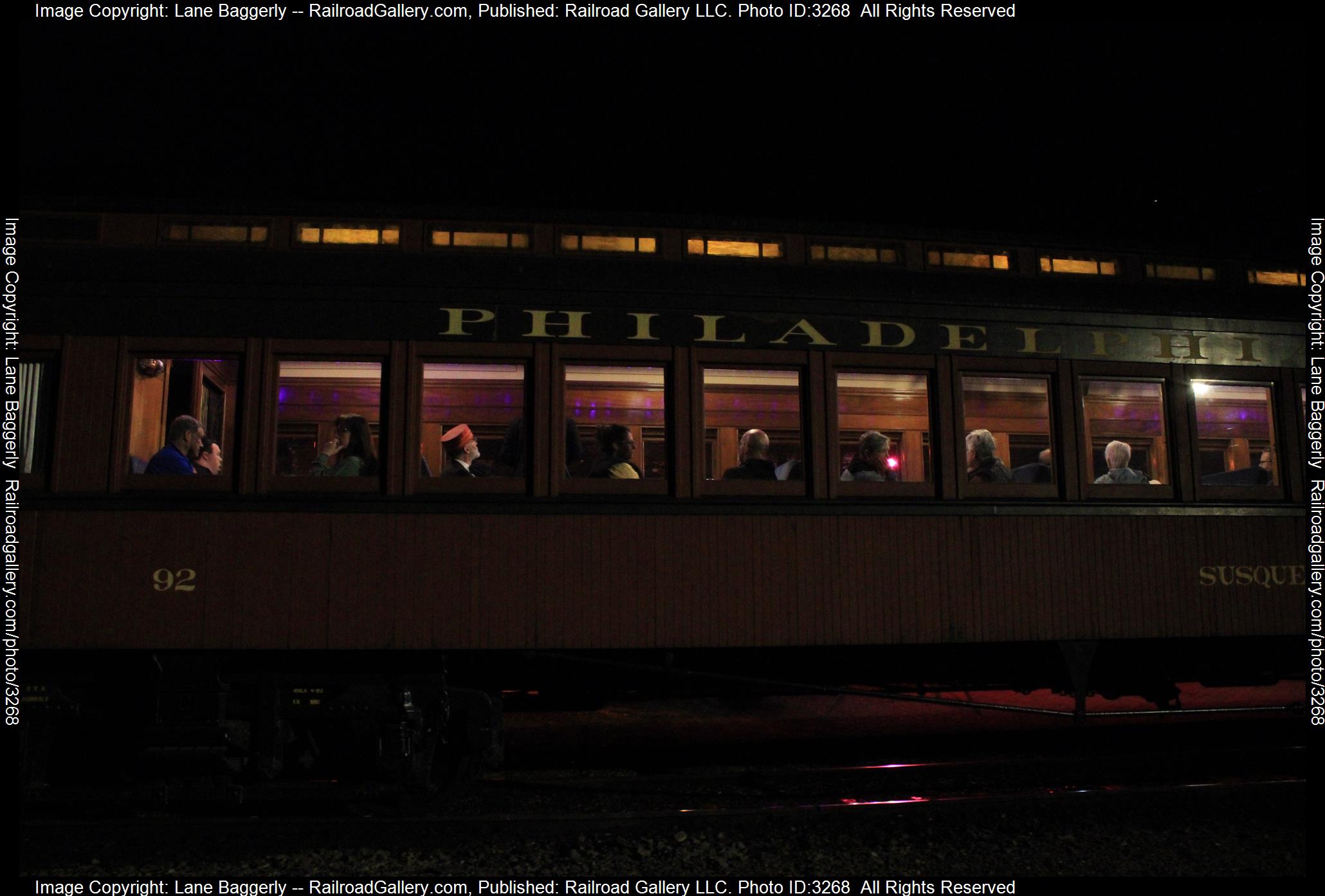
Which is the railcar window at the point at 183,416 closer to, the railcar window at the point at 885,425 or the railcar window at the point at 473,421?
the railcar window at the point at 473,421

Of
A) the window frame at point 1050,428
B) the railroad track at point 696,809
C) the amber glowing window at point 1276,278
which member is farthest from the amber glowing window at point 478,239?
the amber glowing window at point 1276,278

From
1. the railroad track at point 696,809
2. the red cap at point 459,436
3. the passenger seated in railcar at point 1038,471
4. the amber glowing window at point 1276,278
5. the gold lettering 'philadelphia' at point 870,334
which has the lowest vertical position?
the railroad track at point 696,809

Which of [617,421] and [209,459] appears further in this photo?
[617,421]

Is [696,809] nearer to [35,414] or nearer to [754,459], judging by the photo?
[754,459]

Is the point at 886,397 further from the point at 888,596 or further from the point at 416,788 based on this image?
the point at 416,788

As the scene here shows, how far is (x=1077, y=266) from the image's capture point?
5.57 m

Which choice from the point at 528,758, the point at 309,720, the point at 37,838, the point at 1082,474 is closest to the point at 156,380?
the point at 309,720

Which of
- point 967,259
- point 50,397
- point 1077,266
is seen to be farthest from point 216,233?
point 1077,266

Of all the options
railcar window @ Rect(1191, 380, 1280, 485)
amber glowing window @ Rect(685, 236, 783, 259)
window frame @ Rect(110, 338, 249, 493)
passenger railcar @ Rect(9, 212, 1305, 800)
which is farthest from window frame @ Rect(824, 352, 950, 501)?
window frame @ Rect(110, 338, 249, 493)

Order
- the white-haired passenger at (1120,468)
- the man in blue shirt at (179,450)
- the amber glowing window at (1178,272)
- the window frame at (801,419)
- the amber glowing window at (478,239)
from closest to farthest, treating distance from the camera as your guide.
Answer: the man in blue shirt at (179,450)
the window frame at (801,419)
the amber glowing window at (478,239)
the white-haired passenger at (1120,468)
the amber glowing window at (1178,272)

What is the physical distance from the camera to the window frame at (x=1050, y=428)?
509cm

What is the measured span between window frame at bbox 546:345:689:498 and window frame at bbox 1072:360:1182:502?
2348 millimetres

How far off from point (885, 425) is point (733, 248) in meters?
1.37

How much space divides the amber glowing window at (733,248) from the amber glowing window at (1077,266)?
1.72m
